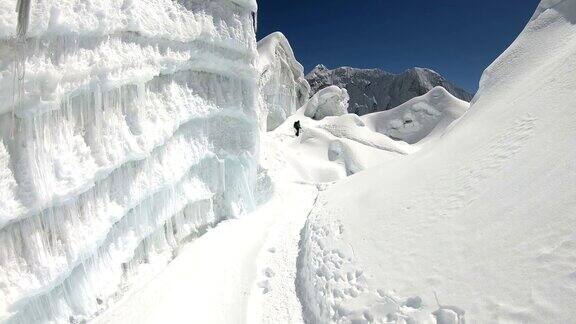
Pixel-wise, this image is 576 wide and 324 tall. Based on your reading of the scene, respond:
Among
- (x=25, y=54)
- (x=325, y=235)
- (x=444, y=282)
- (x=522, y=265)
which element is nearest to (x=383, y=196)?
(x=325, y=235)

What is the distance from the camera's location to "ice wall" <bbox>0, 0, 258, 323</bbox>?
5172 millimetres

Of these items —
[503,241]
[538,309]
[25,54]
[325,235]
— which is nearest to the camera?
[538,309]

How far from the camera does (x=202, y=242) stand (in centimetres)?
923

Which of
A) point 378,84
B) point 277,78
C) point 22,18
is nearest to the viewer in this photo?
point 22,18

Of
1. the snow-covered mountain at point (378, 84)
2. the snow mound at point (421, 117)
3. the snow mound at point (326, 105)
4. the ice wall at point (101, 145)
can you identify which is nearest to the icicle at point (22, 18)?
the ice wall at point (101, 145)

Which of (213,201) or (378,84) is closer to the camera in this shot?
(213,201)

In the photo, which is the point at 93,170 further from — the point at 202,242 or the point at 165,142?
the point at 202,242

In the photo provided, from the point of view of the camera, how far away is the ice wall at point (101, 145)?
517 cm

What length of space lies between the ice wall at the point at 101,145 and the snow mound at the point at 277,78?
18.5m

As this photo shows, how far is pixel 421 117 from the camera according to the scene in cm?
3762

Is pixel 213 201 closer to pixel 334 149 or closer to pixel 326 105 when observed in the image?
pixel 334 149

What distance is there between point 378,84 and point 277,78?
57544 millimetres

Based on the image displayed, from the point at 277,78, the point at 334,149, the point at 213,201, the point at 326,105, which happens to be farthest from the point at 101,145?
the point at 326,105

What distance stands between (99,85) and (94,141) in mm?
1038
